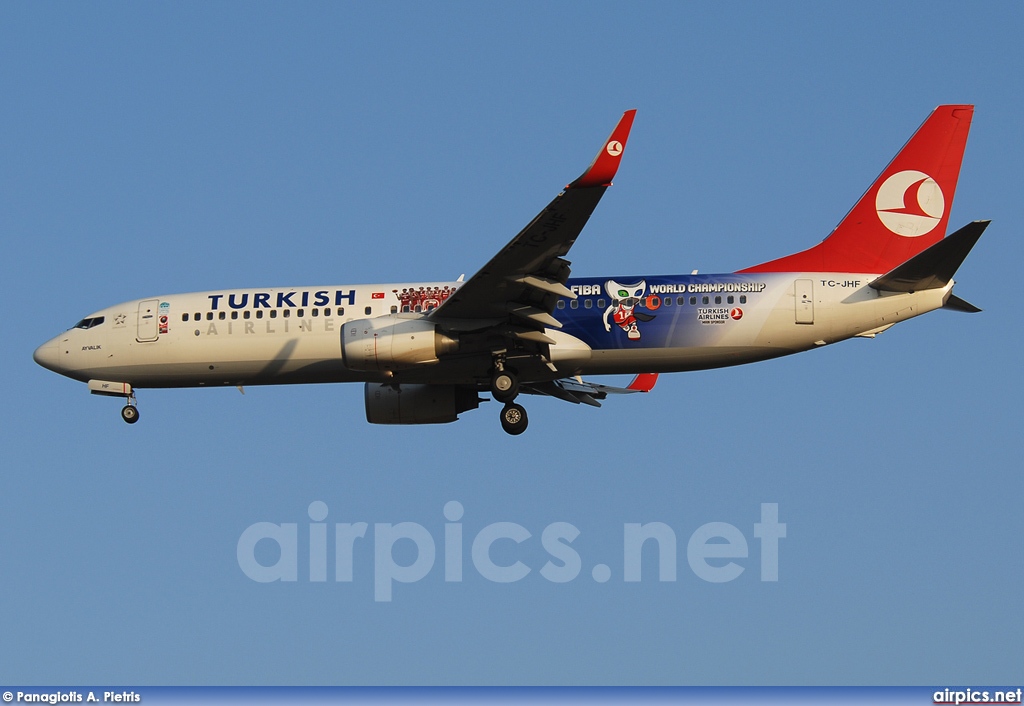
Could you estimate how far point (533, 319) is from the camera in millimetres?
33031

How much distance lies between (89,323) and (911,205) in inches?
851

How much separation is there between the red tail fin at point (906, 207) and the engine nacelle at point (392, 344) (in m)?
8.42

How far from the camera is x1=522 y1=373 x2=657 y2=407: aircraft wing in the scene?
39562 mm

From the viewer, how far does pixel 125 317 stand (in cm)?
3766

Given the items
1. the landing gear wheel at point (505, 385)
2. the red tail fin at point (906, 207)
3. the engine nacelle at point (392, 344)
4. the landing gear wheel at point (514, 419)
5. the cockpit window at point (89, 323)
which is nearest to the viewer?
the engine nacelle at point (392, 344)

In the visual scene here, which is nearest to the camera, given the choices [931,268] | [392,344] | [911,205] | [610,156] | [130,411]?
[610,156]

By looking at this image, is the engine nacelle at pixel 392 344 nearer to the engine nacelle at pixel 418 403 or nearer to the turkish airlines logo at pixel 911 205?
the engine nacelle at pixel 418 403

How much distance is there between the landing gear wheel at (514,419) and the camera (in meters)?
34.9

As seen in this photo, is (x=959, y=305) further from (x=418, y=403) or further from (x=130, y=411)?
(x=130, y=411)

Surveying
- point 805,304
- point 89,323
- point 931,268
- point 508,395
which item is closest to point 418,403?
point 508,395

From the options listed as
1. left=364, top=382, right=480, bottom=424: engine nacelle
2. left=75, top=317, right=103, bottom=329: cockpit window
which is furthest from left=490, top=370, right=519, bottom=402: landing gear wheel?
left=75, top=317, right=103, bottom=329: cockpit window

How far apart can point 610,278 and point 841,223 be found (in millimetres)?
6161

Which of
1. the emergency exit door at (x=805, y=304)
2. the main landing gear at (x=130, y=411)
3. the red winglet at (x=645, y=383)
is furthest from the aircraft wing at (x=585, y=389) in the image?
the main landing gear at (x=130, y=411)

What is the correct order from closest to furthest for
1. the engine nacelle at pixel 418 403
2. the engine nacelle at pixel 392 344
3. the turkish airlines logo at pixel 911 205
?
the engine nacelle at pixel 392 344 < the turkish airlines logo at pixel 911 205 < the engine nacelle at pixel 418 403
